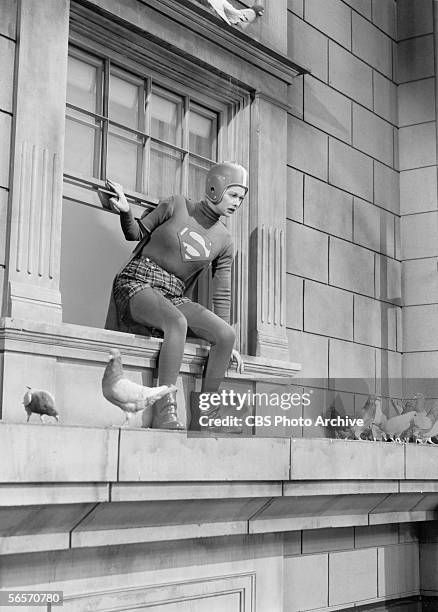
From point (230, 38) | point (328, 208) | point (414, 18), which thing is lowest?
point (328, 208)

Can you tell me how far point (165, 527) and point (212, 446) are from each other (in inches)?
20.4

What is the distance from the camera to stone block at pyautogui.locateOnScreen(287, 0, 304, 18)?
821cm

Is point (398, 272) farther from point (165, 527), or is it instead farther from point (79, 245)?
point (165, 527)

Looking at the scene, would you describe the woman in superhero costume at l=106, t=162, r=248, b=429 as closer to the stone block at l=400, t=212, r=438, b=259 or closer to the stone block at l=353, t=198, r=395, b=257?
the stone block at l=353, t=198, r=395, b=257

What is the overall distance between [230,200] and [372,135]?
10.6ft

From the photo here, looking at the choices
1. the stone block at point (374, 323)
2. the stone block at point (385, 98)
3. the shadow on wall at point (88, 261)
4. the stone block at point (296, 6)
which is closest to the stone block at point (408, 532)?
the stone block at point (374, 323)

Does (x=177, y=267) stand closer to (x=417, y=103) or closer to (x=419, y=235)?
(x=419, y=235)

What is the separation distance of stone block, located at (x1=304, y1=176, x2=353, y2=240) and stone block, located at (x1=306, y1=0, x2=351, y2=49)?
1472mm

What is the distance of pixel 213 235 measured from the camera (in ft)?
21.6

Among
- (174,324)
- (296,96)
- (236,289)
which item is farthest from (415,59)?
(174,324)

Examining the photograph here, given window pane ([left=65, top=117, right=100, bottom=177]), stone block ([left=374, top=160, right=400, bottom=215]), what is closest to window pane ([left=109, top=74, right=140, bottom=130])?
window pane ([left=65, top=117, right=100, bottom=177])

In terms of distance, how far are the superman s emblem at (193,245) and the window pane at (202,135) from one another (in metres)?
1.03

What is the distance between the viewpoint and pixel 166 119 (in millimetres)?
7027

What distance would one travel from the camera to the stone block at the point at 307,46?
8219mm
